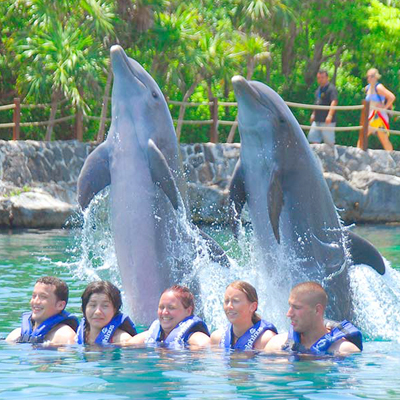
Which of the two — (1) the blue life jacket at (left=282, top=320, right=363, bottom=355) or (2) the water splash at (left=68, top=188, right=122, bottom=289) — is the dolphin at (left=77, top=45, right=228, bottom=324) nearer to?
(2) the water splash at (left=68, top=188, right=122, bottom=289)

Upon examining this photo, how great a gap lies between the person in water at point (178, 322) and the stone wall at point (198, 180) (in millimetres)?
11944

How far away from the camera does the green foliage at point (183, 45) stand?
2216 centimetres

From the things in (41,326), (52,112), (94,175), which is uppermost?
(52,112)

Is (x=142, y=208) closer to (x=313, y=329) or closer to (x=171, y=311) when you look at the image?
(x=171, y=311)

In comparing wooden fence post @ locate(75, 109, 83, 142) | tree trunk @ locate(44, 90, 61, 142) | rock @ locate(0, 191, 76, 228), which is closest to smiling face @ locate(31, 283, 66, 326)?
rock @ locate(0, 191, 76, 228)

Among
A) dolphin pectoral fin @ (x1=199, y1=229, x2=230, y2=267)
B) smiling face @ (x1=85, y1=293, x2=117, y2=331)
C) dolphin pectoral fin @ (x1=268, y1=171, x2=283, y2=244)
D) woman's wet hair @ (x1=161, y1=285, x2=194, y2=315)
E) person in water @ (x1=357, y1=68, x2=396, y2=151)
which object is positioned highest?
person in water @ (x1=357, y1=68, x2=396, y2=151)

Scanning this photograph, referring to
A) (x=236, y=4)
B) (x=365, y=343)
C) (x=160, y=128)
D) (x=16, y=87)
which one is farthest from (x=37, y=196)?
(x=365, y=343)

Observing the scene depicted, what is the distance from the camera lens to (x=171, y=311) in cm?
843

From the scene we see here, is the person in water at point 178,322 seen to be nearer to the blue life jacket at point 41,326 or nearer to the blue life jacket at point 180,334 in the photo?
the blue life jacket at point 180,334

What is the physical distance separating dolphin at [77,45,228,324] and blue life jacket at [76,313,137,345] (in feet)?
4.61

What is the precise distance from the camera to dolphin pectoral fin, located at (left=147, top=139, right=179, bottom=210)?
9695mm

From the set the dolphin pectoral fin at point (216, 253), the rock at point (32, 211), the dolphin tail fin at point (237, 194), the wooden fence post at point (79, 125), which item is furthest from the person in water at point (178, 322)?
the wooden fence post at point (79, 125)

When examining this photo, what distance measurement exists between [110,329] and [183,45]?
1551 cm

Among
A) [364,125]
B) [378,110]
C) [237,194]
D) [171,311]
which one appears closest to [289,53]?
[378,110]
